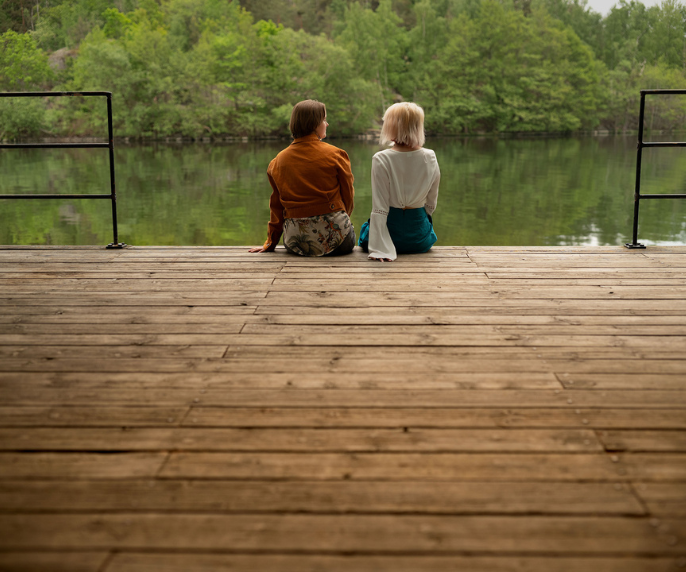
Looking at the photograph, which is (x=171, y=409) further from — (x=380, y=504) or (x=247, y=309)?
(x=247, y=309)

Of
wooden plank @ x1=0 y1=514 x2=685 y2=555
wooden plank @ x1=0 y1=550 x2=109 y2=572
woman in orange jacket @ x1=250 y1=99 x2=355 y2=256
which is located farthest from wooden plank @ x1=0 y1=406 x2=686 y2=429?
woman in orange jacket @ x1=250 y1=99 x2=355 y2=256

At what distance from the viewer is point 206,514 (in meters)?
1.22

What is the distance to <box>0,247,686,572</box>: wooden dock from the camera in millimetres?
1136

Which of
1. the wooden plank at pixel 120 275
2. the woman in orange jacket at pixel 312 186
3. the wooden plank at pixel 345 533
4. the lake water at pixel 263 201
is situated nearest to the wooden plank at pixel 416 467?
the wooden plank at pixel 345 533

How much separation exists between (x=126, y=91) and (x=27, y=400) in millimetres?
38798

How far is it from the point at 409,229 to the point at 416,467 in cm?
243

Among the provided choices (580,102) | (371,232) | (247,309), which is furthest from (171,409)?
(580,102)

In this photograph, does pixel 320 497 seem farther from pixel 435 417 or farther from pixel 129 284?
pixel 129 284

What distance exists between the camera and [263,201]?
17.6 m

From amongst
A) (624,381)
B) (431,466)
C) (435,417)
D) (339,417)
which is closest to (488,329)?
(624,381)

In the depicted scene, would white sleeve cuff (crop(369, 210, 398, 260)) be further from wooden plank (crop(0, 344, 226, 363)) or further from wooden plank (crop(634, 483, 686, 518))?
wooden plank (crop(634, 483, 686, 518))

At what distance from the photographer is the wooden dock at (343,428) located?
1.14 meters

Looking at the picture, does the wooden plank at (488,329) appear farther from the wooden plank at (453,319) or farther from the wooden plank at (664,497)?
the wooden plank at (664,497)

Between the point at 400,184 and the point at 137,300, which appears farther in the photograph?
the point at 400,184
